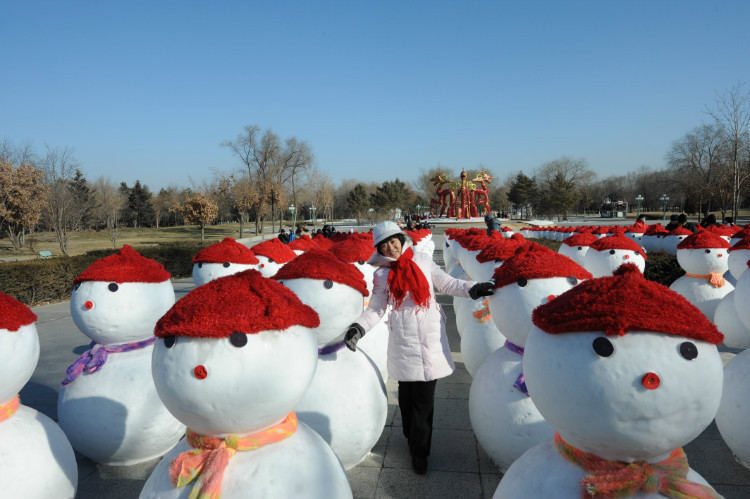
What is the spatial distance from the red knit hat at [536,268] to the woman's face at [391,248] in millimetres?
792

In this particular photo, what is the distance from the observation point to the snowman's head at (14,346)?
2.77 m

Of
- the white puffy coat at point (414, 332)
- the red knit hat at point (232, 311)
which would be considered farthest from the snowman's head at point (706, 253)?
the red knit hat at point (232, 311)

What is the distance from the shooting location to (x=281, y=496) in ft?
6.88

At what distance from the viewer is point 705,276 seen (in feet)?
23.8

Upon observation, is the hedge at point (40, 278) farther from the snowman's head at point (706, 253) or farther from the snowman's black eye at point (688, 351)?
the snowman's head at point (706, 253)

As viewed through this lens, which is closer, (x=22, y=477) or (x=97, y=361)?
(x=22, y=477)

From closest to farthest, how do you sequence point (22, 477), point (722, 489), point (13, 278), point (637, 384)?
point (637, 384) → point (22, 477) → point (722, 489) → point (13, 278)

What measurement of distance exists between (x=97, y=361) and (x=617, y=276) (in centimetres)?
389

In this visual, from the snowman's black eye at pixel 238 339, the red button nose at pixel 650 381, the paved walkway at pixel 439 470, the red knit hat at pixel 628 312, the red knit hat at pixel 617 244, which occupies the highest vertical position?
the red knit hat at pixel 628 312

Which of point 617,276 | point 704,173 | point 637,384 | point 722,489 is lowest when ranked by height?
point 722,489

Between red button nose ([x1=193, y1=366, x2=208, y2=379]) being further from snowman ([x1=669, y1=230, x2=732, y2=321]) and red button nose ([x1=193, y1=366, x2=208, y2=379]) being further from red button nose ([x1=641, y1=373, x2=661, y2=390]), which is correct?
snowman ([x1=669, y1=230, x2=732, y2=321])

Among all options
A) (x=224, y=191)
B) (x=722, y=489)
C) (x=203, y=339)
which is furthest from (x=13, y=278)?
(x=224, y=191)

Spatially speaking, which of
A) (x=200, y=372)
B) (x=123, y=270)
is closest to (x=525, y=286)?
(x=200, y=372)

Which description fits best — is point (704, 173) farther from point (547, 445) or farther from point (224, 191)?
point (547, 445)
